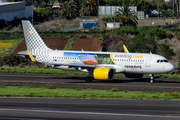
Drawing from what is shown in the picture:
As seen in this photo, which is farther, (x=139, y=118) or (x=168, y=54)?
(x=168, y=54)

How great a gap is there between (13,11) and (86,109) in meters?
95.7

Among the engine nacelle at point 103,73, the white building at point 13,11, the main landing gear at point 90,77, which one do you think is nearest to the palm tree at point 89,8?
the white building at point 13,11

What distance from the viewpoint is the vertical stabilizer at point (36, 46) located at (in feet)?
159

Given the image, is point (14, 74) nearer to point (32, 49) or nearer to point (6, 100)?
point (32, 49)

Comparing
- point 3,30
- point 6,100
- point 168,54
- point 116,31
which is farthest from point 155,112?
point 3,30

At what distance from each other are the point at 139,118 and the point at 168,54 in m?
43.0

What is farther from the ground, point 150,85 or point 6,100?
point 6,100

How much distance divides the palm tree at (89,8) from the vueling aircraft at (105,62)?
89.2 m

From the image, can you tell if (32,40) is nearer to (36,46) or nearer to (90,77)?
(36,46)

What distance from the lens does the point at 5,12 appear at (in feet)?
366

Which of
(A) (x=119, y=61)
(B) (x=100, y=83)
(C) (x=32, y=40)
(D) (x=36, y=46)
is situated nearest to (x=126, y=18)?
(C) (x=32, y=40)

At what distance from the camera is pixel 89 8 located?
138 metres

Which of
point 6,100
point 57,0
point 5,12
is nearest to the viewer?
point 6,100

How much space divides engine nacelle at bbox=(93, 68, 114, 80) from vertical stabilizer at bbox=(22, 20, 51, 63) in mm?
7477
